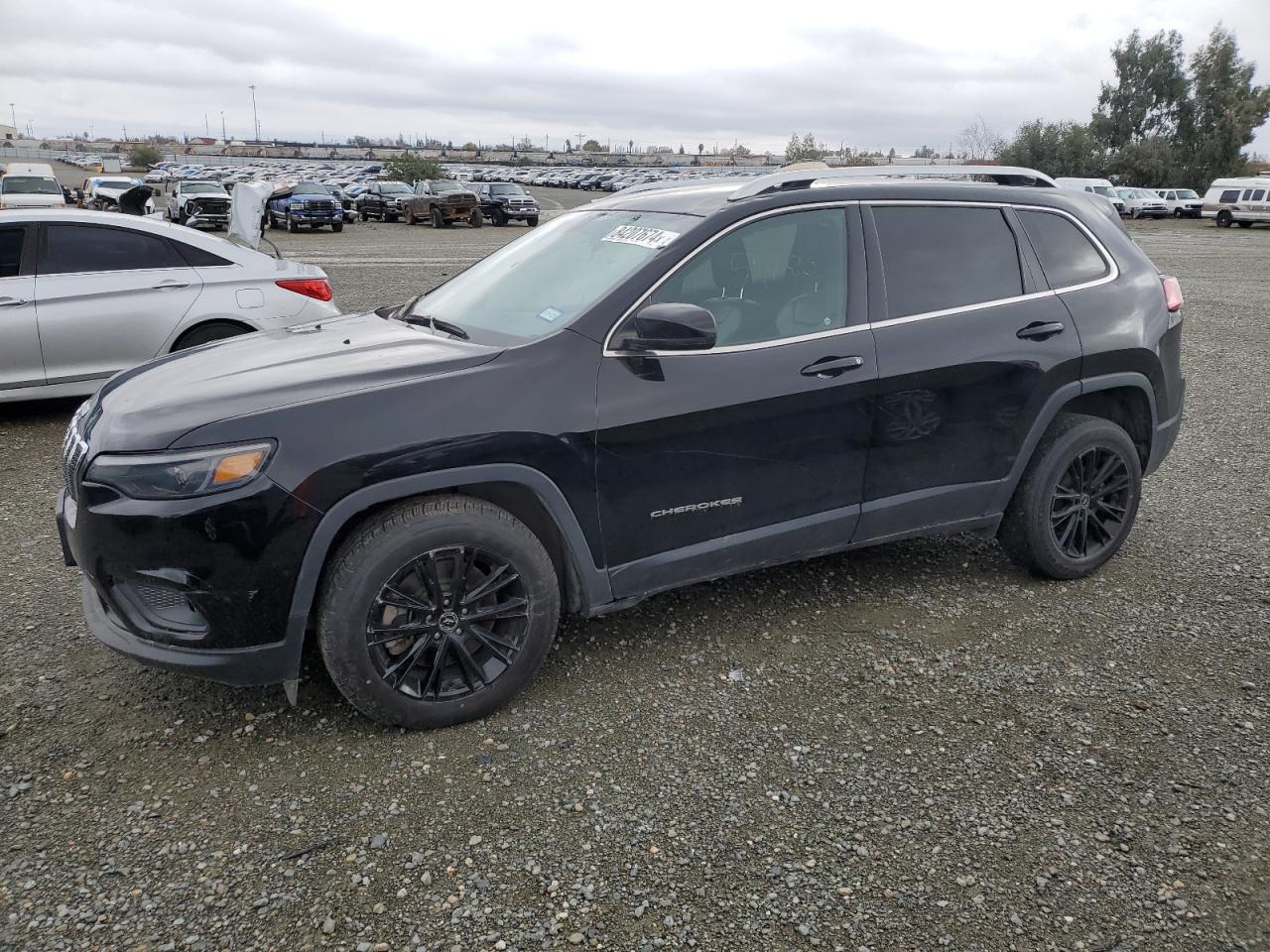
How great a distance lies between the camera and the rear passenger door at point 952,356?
148 inches

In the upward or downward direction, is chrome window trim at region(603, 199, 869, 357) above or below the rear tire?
above

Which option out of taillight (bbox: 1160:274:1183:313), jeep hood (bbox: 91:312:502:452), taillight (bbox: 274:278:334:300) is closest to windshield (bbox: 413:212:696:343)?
jeep hood (bbox: 91:312:502:452)

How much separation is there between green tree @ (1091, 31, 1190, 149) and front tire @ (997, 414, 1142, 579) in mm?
68442

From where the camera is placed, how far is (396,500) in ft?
9.95

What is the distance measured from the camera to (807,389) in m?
3.54

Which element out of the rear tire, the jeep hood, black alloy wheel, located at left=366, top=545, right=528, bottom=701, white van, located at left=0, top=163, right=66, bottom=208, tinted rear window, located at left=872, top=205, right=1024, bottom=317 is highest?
tinted rear window, located at left=872, top=205, right=1024, bottom=317

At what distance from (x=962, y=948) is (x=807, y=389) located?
1922mm

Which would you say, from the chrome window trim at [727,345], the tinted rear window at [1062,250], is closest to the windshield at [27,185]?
the chrome window trim at [727,345]

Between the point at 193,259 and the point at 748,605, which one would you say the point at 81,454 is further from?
the point at 193,259

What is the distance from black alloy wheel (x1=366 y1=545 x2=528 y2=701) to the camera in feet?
9.93

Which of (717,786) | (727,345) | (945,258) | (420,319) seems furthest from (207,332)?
(717,786)

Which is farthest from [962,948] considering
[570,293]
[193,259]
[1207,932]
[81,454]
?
[193,259]

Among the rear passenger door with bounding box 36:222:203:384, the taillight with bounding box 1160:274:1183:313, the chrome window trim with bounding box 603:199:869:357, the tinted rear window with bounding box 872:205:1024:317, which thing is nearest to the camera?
the chrome window trim with bounding box 603:199:869:357

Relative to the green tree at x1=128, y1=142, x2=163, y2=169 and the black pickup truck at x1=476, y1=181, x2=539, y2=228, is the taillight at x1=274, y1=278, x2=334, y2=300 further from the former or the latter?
the green tree at x1=128, y1=142, x2=163, y2=169
